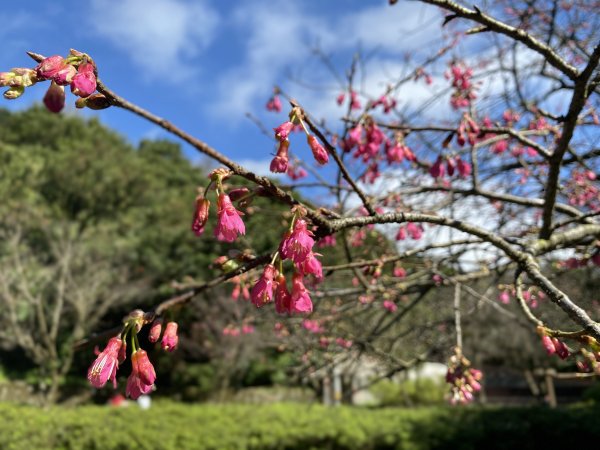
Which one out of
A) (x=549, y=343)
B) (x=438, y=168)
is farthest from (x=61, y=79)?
(x=438, y=168)

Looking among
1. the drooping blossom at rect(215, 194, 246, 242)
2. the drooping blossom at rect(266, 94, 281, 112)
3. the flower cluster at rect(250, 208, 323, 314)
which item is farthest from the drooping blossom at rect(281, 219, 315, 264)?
the drooping blossom at rect(266, 94, 281, 112)

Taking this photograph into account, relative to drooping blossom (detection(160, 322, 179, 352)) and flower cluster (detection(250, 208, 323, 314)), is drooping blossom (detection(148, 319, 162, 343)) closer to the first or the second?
drooping blossom (detection(160, 322, 179, 352))

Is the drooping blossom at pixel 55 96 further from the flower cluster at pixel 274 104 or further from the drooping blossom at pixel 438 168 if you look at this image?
the flower cluster at pixel 274 104

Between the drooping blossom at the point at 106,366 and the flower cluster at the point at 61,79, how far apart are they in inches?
17.0

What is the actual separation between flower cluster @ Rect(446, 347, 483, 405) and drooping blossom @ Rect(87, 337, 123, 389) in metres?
1.19

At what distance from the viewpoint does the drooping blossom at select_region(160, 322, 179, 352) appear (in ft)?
3.39

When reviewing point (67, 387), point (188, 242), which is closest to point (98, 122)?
point (188, 242)

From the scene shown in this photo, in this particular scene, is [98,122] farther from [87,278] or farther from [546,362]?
[546,362]

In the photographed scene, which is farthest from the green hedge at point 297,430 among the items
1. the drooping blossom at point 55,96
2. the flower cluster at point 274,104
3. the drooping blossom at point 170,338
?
the drooping blossom at point 55,96

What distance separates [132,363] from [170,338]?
11 cm

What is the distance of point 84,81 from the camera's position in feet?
2.61

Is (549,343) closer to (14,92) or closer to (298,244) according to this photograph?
(298,244)

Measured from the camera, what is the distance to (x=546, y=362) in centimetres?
1236

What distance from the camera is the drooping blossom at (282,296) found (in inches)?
41.1
